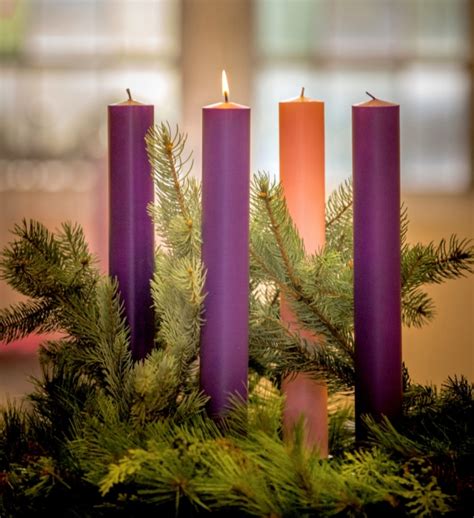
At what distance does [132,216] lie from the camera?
1.84ft

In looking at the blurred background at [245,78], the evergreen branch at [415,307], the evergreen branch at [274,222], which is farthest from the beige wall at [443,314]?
the evergreen branch at [274,222]

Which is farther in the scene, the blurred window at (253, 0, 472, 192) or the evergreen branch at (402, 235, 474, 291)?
the blurred window at (253, 0, 472, 192)

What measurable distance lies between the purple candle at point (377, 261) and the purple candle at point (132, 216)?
128 mm

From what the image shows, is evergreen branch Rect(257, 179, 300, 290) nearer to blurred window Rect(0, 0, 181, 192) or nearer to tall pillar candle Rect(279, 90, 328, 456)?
tall pillar candle Rect(279, 90, 328, 456)

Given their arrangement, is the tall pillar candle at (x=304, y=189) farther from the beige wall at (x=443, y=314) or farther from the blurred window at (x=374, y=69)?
the blurred window at (x=374, y=69)

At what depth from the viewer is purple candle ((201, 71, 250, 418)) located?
1.60 ft

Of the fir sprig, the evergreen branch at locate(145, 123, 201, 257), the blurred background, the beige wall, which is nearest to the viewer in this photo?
the fir sprig

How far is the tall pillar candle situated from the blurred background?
8.72ft

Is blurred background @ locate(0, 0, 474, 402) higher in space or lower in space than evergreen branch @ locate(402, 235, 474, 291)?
higher

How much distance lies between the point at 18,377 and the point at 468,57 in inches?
76.0

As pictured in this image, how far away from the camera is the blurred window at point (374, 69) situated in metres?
3.25

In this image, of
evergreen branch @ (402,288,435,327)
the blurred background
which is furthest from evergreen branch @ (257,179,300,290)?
the blurred background

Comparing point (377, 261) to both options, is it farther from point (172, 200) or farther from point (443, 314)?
point (443, 314)

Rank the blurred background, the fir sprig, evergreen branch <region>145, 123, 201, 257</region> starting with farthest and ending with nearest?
the blurred background
evergreen branch <region>145, 123, 201, 257</region>
the fir sprig
